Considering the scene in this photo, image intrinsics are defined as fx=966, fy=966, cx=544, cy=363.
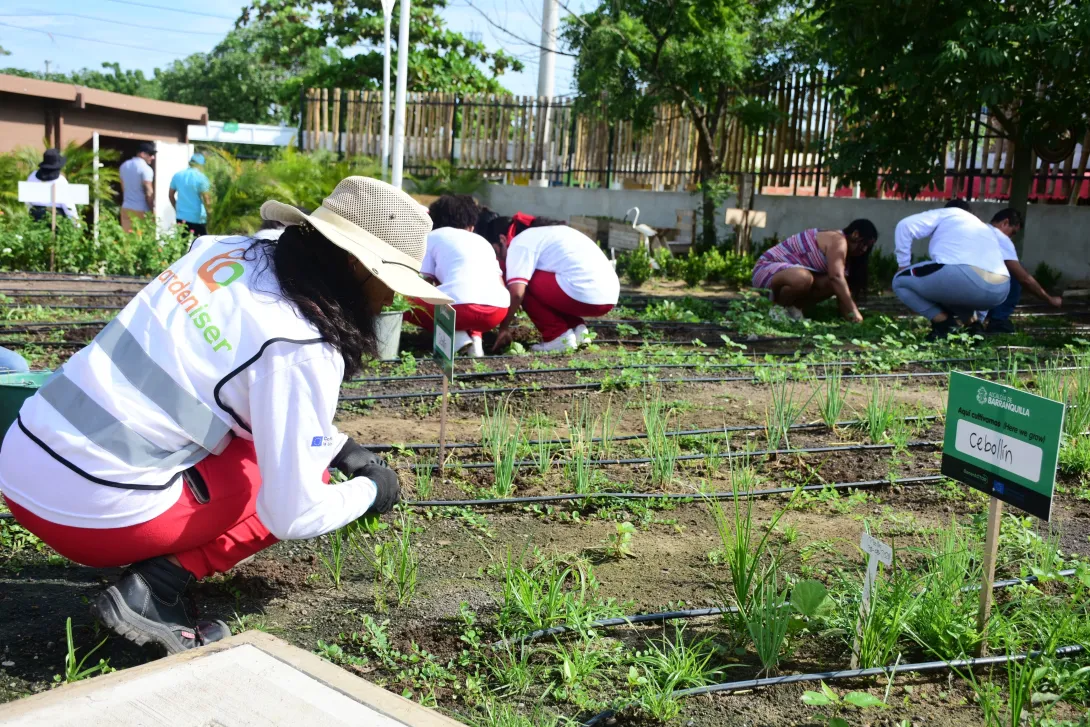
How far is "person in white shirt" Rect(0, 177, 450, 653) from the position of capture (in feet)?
7.16

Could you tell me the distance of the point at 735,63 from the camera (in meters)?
11.2

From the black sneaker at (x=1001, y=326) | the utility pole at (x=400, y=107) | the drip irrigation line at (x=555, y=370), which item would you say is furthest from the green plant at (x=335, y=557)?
the utility pole at (x=400, y=107)

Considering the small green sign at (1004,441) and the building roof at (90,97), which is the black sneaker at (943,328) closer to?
the small green sign at (1004,441)

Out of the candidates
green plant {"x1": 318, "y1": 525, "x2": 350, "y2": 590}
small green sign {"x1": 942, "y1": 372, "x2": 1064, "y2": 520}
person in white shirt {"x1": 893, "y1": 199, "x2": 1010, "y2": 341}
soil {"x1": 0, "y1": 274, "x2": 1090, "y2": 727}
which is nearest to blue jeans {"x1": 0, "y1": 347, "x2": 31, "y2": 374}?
soil {"x1": 0, "y1": 274, "x2": 1090, "y2": 727}

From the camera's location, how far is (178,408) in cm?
221

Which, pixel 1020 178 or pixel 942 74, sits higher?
pixel 942 74

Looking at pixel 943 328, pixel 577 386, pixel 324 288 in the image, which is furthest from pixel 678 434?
pixel 943 328

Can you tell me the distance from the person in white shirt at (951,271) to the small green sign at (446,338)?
4.60 m

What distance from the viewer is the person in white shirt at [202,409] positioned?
2182 millimetres

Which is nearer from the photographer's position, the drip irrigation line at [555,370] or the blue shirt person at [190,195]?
the drip irrigation line at [555,370]

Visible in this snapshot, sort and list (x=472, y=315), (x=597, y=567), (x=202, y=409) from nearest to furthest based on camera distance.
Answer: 1. (x=202, y=409)
2. (x=597, y=567)
3. (x=472, y=315)

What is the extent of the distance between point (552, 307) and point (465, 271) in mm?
947

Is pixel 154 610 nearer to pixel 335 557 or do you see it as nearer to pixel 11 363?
pixel 335 557

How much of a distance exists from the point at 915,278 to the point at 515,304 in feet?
10.4
